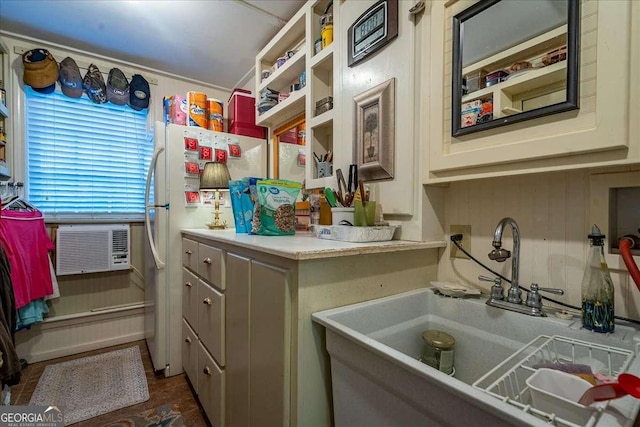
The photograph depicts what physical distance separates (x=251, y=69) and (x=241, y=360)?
2387mm

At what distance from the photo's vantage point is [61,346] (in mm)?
2258

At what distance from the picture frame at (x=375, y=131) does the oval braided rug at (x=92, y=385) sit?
1884mm

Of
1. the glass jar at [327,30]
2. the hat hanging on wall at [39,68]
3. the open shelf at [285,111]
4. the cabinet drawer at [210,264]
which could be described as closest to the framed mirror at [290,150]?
the open shelf at [285,111]

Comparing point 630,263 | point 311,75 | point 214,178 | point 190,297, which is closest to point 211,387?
point 190,297

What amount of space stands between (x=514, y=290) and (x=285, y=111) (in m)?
1.69

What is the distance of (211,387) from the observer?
140 cm

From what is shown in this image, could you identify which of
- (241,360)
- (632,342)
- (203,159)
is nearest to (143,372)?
(241,360)

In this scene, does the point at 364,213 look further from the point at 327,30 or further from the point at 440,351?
the point at 327,30

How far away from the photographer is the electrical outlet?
44.2 inches

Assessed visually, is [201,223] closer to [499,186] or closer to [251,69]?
[251,69]

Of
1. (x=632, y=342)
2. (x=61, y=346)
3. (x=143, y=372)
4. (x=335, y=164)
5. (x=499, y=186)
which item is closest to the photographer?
(x=632, y=342)

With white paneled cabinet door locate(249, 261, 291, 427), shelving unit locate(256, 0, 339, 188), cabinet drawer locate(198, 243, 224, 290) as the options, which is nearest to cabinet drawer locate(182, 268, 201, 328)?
cabinet drawer locate(198, 243, 224, 290)

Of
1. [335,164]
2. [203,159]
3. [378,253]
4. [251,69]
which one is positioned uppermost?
[251,69]

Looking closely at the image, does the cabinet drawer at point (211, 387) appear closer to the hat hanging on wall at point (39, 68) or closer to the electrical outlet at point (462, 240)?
the electrical outlet at point (462, 240)
